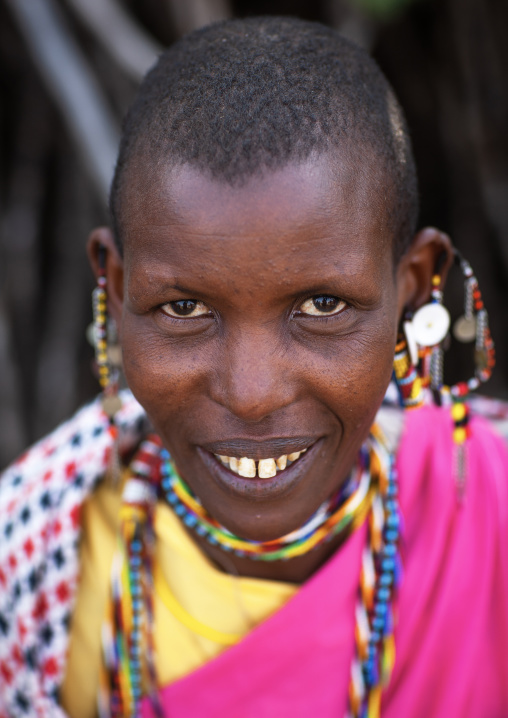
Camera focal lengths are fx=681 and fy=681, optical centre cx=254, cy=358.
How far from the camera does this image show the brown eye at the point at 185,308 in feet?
3.67

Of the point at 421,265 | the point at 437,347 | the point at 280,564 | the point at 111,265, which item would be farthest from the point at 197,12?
Answer: the point at 280,564

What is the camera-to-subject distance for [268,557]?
1.41 metres

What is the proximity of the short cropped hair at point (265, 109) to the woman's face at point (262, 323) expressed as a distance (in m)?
0.04

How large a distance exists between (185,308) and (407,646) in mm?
878

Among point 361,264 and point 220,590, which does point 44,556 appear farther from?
point 361,264

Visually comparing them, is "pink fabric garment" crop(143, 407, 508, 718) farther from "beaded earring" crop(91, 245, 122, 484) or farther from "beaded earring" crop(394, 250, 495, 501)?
"beaded earring" crop(91, 245, 122, 484)

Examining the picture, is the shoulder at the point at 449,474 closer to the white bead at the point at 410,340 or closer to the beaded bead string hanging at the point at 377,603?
the beaded bead string hanging at the point at 377,603

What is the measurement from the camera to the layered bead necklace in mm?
1408

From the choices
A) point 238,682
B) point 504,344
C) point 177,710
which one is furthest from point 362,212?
point 504,344

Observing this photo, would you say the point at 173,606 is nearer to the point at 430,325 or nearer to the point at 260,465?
the point at 260,465

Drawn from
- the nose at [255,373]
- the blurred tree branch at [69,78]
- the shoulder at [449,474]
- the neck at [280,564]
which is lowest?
the neck at [280,564]

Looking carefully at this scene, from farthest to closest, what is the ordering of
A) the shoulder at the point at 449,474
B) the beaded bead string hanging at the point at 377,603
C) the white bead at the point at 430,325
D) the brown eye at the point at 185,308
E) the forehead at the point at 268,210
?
the shoulder at the point at 449,474
the beaded bead string hanging at the point at 377,603
the white bead at the point at 430,325
the brown eye at the point at 185,308
the forehead at the point at 268,210

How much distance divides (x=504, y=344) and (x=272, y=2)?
6.21 ft

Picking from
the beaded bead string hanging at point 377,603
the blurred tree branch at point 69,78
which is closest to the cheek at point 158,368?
the beaded bead string hanging at point 377,603
